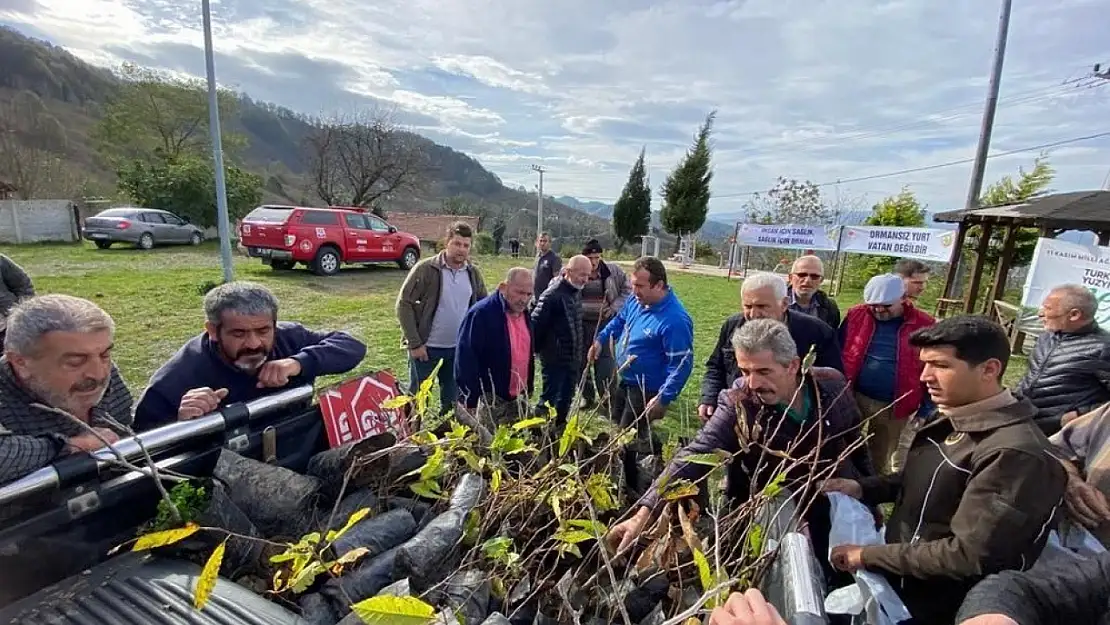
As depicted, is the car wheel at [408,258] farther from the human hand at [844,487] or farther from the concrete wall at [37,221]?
the human hand at [844,487]

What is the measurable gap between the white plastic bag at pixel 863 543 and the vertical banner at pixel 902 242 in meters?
9.58

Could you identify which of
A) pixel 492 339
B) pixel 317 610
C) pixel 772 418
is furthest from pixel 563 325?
pixel 317 610

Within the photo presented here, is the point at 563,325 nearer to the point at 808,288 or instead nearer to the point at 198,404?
the point at 808,288

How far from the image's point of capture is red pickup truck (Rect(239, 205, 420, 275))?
41.2 ft

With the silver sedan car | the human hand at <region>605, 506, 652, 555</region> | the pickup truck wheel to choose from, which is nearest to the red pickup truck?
the pickup truck wheel

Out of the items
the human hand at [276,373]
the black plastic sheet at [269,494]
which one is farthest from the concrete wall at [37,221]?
the black plastic sheet at [269,494]

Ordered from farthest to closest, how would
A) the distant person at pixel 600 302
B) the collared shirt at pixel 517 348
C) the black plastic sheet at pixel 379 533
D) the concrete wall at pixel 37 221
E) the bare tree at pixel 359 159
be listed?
the bare tree at pixel 359 159 → the concrete wall at pixel 37 221 → the distant person at pixel 600 302 → the collared shirt at pixel 517 348 → the black plastic sheet at pixel 379 533

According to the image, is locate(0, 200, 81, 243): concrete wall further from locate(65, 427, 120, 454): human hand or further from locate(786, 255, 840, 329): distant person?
locate(786, 255, 840, 329): distant person

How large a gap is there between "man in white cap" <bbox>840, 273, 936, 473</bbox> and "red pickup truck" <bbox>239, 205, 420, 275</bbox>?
12154 mm

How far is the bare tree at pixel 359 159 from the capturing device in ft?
96.0

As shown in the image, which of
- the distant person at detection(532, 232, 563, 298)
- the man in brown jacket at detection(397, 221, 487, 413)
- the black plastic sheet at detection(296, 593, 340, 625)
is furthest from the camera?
the distant person at detection(532, 232, 563, 298)

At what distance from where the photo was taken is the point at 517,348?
3559mm

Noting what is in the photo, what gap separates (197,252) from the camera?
56.4ft

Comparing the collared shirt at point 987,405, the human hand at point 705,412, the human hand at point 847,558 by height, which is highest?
the collared shirt at point 987,405
